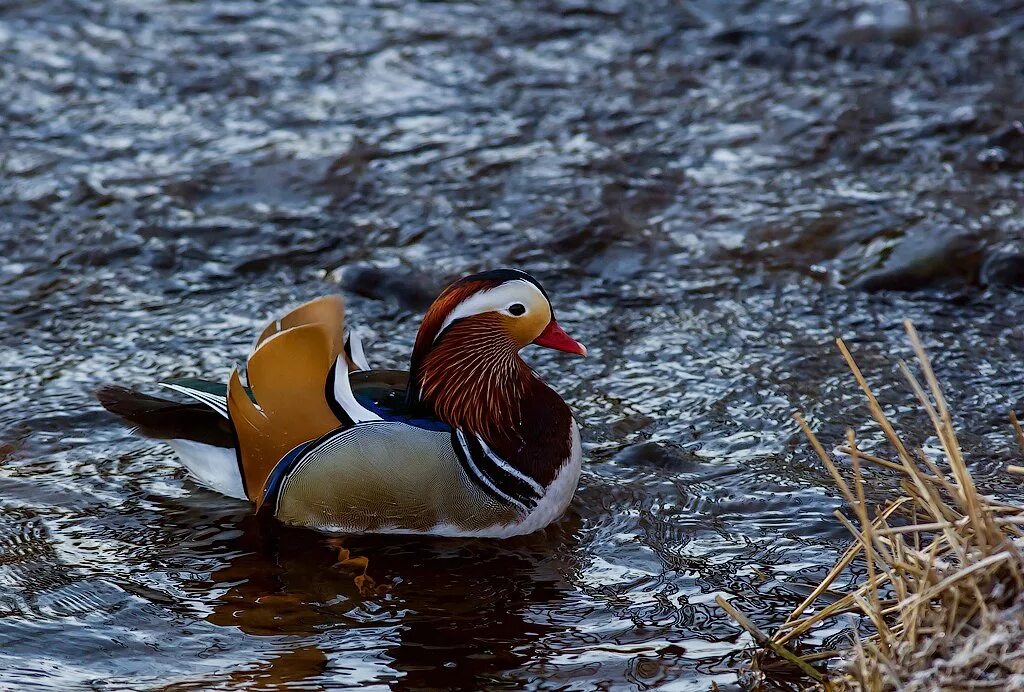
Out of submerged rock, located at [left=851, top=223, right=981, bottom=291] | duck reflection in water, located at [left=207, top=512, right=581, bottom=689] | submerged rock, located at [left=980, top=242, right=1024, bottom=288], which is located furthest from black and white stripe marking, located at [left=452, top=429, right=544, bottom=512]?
submerged rock, located at [left=980, top=242, right=1024, bottom=288]

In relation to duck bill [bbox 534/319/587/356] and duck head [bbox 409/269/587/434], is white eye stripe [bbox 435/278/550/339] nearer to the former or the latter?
duck head [bbox 409/269/587/434]

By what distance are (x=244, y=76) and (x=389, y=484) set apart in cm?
516

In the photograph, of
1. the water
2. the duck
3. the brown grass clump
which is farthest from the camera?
the duck

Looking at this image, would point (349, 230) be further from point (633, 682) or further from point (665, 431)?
point (633, 682)

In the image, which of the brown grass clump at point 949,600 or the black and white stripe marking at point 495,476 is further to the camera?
the black and white stripe marking at point 495,476

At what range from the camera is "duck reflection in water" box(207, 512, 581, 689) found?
13.6 ft

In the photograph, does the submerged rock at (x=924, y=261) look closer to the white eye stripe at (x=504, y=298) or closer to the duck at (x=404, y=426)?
the duck at (x=404, y=426)

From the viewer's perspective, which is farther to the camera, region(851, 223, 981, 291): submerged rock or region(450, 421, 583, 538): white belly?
region(851, 223, 981, 291): submerged rock

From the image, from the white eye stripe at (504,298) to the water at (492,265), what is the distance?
32.2 inches

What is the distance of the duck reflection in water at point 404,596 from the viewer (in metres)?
4.14

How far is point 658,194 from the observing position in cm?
758

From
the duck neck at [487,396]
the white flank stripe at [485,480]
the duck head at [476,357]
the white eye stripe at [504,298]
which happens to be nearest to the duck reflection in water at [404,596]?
the white flank stripe at [485,480]

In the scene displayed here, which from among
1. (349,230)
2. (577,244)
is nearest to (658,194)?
(577,244)

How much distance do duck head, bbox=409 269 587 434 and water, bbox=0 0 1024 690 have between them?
0.47m
